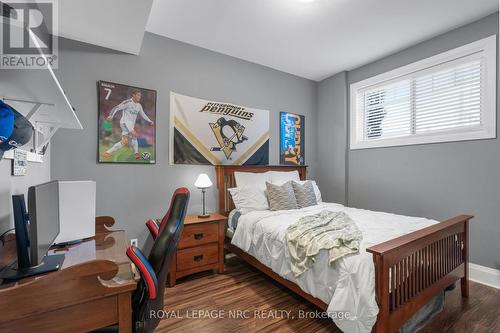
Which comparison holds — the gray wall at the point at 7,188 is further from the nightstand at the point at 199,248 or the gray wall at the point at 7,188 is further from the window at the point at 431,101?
the window at the point at 431,101

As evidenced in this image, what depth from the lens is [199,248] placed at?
2.50 metres

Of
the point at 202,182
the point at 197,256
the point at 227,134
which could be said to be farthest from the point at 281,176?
the point at 197,256

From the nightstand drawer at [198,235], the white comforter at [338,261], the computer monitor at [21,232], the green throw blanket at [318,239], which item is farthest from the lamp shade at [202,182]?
the computer monitor at [21,232]

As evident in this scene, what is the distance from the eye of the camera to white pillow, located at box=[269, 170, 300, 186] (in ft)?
10.4

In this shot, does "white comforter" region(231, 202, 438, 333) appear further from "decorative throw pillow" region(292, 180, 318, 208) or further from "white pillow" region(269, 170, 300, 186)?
"white pillow" region(269, 170, 300, 186)

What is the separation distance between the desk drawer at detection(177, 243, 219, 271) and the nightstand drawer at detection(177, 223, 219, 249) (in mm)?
55

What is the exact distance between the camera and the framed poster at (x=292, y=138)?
12.3ft

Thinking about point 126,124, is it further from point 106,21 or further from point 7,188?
point 7,188

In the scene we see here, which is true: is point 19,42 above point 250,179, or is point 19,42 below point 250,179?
above

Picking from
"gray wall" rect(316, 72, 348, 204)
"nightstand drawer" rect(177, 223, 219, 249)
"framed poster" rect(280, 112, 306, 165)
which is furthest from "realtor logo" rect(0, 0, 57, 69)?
"gray wall" rect(316, 72, 348, 204)

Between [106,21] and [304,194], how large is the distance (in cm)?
269

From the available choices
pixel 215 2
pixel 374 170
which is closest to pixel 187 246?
pixel 215 2

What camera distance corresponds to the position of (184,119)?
2873 millimetres

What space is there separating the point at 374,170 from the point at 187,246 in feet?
9.10
